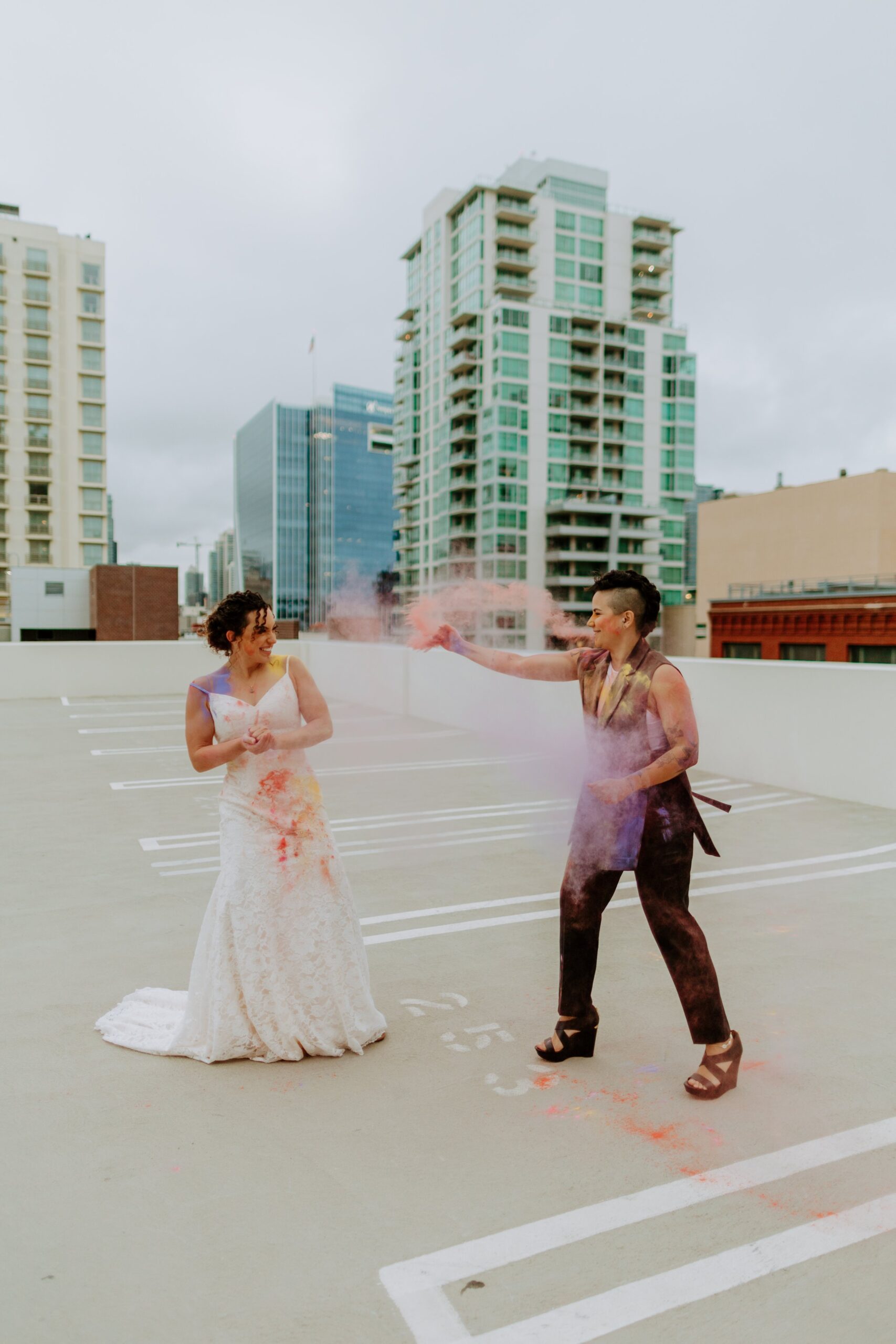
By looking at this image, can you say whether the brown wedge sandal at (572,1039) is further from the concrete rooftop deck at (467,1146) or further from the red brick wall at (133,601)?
the red brick wall at (133,601)

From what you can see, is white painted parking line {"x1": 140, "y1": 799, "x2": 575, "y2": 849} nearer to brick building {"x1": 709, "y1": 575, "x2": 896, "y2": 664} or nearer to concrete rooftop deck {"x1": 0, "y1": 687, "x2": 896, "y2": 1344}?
concrete rooftop deck {"x1": 0, "y1": 687, "x2": 896, "y2": 1344}

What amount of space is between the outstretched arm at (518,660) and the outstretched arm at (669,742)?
403 mm

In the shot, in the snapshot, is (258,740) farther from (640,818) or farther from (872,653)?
(872,653)

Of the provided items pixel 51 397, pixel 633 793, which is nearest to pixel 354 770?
pixel 633 793

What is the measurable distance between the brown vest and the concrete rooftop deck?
1.08 ft

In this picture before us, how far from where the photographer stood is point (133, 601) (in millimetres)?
35531

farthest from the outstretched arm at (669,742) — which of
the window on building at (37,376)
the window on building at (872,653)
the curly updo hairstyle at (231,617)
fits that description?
the window on building at (37,376)

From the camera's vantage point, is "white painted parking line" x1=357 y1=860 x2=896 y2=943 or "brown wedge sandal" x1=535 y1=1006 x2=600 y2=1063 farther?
"white painted parking line" x1=357 y1=860 x2=896 y2=943

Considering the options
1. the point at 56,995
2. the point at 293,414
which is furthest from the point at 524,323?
the point at 56,995

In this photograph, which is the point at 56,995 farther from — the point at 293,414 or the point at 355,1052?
the point at 293,414

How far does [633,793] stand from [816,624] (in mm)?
40248

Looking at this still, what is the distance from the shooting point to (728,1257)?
2271mm

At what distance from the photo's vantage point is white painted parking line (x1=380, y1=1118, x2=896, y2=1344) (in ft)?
6.66

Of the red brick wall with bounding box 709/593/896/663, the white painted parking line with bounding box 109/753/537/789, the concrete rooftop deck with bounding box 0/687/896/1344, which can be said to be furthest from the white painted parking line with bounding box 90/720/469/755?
the red brick wall with bounding box 709/593/896/663
